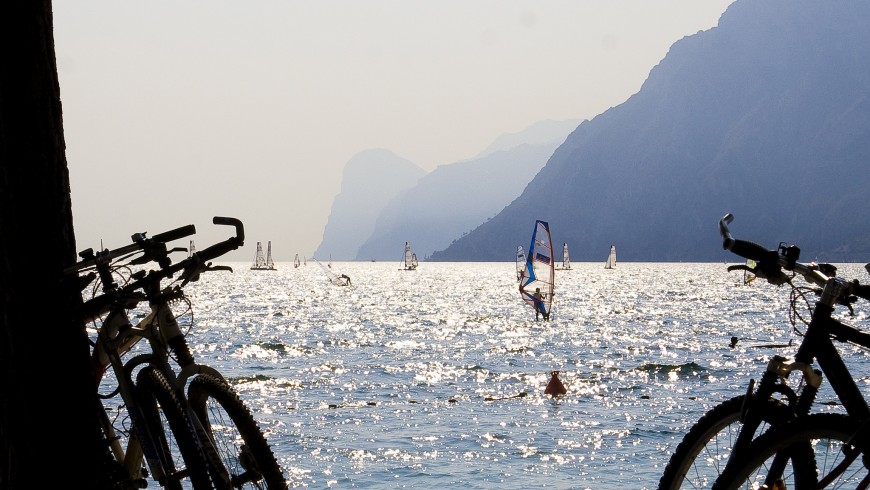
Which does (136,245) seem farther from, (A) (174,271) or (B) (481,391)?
(B) (481,391)

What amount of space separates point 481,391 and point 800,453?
2024 cm

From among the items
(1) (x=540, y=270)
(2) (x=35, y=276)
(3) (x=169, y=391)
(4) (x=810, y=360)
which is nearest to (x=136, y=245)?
(2) (x=35, y=276)

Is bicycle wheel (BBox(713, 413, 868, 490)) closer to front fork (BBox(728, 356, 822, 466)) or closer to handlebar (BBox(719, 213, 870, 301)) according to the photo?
front fork (BBox(728, 356, 822, 466))

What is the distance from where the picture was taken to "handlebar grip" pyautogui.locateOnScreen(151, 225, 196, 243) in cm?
553

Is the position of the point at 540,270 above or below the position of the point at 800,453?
above

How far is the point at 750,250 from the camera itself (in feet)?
15.7

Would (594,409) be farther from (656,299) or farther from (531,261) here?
(656,299)

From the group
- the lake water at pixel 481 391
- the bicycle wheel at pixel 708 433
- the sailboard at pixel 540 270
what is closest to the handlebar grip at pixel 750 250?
the lake water at pixel 481 391

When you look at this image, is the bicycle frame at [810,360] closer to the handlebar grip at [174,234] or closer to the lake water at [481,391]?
the lake water at [481,391]

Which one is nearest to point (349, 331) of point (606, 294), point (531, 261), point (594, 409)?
point (531, 261)

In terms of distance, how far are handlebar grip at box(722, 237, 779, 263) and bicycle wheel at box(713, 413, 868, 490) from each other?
0.75 meters

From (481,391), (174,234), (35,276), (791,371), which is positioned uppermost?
(174,234)

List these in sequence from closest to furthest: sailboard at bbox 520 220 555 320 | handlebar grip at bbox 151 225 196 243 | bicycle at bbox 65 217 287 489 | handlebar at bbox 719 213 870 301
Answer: handlebar at bbox 719 213 870 301, bicycle at bbox 65 217 287 489, handlebar grip at bbox 151 225 196 243, sailboard at bbox 520 220 555 320

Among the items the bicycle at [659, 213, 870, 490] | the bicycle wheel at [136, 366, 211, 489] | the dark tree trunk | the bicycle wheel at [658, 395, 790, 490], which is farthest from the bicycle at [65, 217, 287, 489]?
the bicycle at [659, 213, 870, 490]
